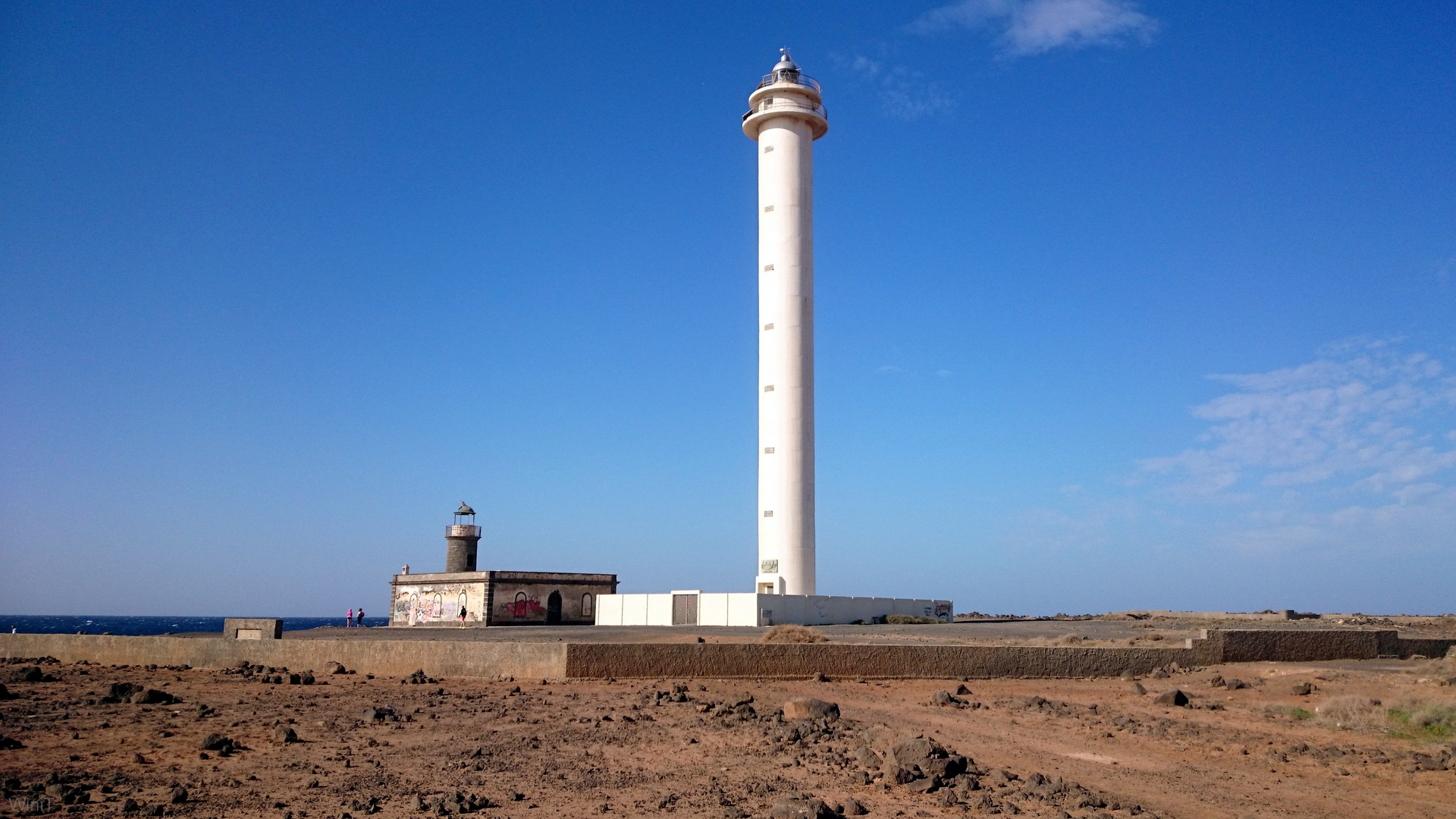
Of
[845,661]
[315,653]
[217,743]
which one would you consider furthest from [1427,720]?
[315,653]

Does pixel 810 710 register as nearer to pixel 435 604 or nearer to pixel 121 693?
pixel 121 693

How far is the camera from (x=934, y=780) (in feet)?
32.0

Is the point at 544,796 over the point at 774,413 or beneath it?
beneath

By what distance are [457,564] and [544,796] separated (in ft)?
127

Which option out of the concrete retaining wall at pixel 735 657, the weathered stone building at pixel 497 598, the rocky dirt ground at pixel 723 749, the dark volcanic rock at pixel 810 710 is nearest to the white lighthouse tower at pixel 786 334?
the weathered stone building at pixel 497 598

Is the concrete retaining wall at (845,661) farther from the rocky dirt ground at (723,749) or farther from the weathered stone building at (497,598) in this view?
the weathered stone building at (497,598)

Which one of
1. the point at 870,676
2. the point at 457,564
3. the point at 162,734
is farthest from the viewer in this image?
the point at 457,564

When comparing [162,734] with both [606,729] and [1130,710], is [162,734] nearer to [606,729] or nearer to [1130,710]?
[606,729]

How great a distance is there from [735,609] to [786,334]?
33.5ft

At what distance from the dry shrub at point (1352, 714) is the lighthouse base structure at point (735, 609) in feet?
66.9

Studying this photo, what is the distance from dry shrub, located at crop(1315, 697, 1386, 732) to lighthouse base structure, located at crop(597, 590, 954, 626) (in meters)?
20.4

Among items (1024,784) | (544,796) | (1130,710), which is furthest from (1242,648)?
(544,796)

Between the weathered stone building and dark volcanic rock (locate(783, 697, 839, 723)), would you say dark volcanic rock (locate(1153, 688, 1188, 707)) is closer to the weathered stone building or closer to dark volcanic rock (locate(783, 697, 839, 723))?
dark volcanic rock (locate(783, 697, 839, 723))

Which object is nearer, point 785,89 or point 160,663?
point 160,663
